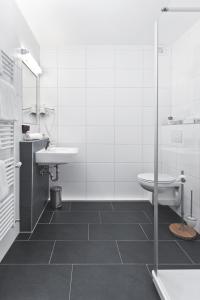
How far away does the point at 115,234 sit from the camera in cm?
221

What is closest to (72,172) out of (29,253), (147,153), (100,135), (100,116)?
(100,135)

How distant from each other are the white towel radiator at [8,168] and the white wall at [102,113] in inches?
48.7

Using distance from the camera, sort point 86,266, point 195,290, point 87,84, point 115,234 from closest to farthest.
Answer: point 195,290
point 86,266
point 115,234
point 87,84

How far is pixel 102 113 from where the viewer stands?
10.4 ft

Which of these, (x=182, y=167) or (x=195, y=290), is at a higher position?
(x=182, y=167)

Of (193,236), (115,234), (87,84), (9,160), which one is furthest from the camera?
(87,84)

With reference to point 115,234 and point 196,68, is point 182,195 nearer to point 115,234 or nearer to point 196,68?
point 115,234

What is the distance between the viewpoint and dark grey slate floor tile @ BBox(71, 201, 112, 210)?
9.57 feet

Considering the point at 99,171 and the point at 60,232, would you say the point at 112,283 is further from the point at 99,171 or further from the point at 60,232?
the point at 99,171

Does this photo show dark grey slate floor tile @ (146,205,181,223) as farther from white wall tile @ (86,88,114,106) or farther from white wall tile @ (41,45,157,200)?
white wall tile @ (86,88,114,106)

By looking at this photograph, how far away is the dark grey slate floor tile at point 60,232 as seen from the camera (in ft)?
6.96

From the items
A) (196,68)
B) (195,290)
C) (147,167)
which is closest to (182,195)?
(195,290)

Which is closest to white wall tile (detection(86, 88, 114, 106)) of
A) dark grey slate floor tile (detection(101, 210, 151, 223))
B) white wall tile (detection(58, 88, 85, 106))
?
white wall tile (detection(58, 88, 85, 106))

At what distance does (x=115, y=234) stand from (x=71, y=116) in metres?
1.73
